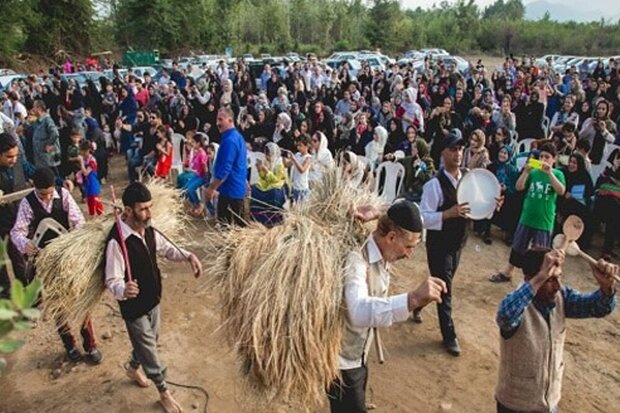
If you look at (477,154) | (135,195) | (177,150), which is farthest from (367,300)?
(177,150)

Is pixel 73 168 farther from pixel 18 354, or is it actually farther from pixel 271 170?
pixel 18 354

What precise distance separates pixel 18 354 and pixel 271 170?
153 inches

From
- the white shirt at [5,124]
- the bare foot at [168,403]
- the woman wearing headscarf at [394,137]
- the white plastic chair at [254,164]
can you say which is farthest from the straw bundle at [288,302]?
the white shirt at [5,124]

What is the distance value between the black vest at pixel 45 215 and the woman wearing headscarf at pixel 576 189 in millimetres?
5961

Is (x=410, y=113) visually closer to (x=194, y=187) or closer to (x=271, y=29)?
(x=194, y=187)

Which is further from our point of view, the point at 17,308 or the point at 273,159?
the point at 273,159

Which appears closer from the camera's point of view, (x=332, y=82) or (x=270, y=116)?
(x=270, y=116)

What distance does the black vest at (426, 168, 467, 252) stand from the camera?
417cm

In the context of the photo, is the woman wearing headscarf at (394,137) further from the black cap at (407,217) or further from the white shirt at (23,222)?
the black cap at (407,217)

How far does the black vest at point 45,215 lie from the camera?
4.02 m

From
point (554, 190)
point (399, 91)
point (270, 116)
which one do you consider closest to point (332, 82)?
point (399, 91)

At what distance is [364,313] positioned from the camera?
2.33 metres

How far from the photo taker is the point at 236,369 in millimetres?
4352

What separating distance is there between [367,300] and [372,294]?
24cm
